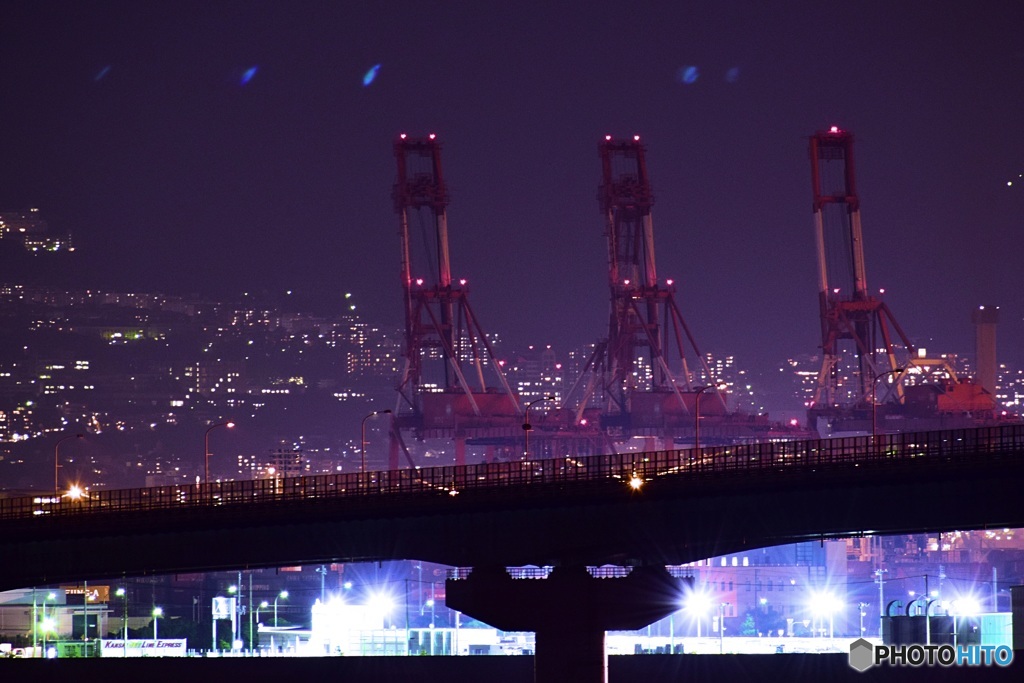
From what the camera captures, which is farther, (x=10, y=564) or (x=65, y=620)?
(x=65, y=620)

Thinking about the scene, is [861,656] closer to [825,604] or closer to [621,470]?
[621,470]

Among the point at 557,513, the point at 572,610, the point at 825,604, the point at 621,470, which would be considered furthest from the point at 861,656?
the point at 825,604

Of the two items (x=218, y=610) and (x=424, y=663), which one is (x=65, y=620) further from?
(x=424, y=663)

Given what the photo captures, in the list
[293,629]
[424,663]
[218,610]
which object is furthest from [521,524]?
[293,629]

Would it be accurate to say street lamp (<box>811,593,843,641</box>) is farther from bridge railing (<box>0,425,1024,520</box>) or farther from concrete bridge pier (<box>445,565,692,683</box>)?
concrete bridge pier (<box>445,565,692,683</box>)

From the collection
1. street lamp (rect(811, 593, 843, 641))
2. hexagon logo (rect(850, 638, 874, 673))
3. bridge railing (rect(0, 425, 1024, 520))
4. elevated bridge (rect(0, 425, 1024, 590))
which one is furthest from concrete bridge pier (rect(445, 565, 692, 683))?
street lamp (rect(811, 593, 843, 641))

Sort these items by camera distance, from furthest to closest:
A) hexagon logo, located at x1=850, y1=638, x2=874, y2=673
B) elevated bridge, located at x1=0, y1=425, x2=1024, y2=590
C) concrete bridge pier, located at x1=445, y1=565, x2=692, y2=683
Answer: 1. hexagon logo, located at x1=850, y1=638, x2=874, y2=673
2. concrete bridge pier, located at x1=445, y1=565, x2=692, y2=683
3. elevated bridge, located at x1=0, y1=425, x2=1024, y2=590

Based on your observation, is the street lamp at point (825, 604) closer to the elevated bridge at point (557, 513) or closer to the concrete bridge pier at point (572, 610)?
the elevated bridge at point (557, 513)
